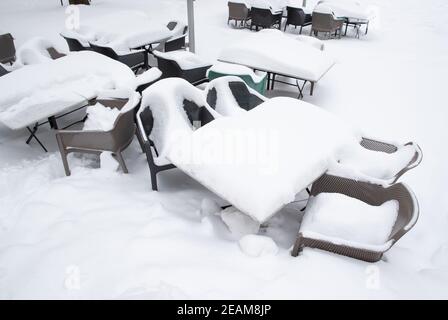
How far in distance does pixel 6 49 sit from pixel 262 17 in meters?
6.94

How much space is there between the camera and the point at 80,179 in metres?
3.39

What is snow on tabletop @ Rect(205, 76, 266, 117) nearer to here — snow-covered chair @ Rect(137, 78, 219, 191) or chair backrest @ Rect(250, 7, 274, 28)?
snow-covered chair @ Rect(137, 78, 219, 191)

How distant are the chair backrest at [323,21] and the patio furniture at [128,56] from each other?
5.60m

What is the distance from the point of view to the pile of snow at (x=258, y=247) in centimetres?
234

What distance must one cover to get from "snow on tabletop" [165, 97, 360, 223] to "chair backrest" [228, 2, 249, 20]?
26.3 ft

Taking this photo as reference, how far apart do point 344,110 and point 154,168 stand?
12.3 feet

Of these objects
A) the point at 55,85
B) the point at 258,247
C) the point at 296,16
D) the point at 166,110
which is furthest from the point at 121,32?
the point at 296,16

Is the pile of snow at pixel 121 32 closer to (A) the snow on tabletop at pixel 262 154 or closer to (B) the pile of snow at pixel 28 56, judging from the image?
(B) the pile of snow at pixel 28 56

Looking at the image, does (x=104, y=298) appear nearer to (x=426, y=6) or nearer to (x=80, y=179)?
(x=80, y=179)

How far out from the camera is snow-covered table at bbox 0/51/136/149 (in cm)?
356

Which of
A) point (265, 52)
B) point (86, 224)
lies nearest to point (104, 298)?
point (86, 224)

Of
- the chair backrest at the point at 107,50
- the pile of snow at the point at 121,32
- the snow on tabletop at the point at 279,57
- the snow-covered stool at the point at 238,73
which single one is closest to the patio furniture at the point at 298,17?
the snow on tabletop at the point at 279,57

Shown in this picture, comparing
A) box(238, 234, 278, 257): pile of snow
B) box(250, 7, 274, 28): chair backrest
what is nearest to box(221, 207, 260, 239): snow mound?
box(238, 234, 278, 257): pile of snow

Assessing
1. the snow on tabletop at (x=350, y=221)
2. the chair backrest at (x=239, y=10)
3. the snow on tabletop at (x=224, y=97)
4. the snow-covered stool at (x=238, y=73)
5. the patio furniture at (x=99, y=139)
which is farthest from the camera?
the chair backrest at (x=239, y=10)
